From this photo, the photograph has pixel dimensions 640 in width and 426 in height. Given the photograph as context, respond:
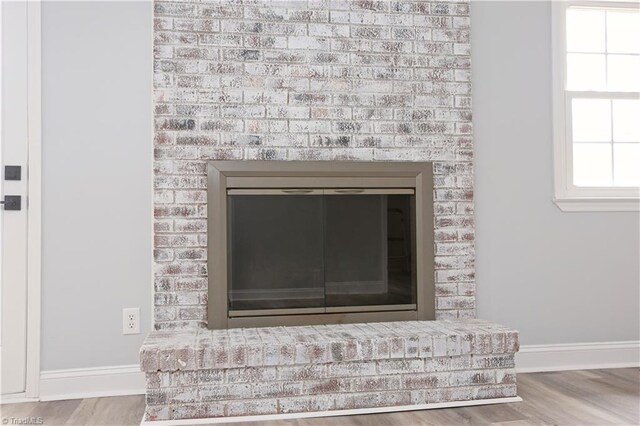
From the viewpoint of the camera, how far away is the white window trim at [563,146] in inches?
133

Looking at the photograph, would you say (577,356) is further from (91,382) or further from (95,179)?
(95,179)

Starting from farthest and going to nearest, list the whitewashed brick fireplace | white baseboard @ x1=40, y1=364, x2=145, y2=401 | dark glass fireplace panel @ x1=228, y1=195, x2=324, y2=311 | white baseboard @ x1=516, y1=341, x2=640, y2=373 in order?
white baseboard @ x1=516, y1=341, x2=640, y2=373
dark glass fireplace panel @ x1=228, y1=195, x2=324, y2=311
white baseboard @ x1=40, y1=364, x2=145, y2=401
the whitewashed brick fireplace

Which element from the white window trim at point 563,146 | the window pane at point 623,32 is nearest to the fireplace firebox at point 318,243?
the white window trim at point 563,146

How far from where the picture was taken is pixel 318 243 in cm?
307

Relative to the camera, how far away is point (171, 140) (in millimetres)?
2953

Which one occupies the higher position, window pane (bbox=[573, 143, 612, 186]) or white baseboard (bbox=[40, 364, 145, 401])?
window pane (bbox=[573, 143, 612, 186])

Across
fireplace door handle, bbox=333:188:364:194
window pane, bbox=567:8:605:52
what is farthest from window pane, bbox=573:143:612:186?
fireplace door handle, bbox=333:188:364:194

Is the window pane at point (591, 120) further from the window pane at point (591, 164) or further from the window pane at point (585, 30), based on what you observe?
the window pane at point (585, 30)

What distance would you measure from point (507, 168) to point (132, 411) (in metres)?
2.28

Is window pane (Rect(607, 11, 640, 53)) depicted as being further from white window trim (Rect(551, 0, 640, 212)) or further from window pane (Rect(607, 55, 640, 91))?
white window trim (Rect(551, 0, 640, 212))

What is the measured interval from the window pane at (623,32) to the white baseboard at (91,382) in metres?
3.21

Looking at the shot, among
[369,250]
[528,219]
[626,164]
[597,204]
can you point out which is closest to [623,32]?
[626,164]

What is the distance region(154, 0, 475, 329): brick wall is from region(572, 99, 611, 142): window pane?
28.7 inches

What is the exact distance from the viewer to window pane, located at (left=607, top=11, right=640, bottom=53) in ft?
11.6
